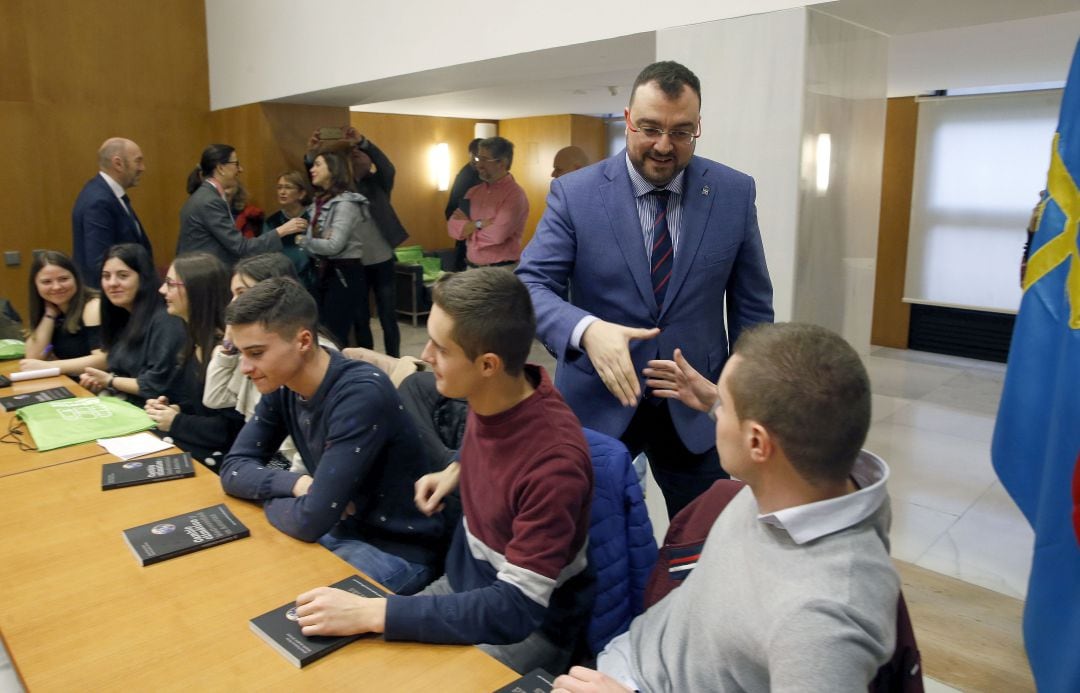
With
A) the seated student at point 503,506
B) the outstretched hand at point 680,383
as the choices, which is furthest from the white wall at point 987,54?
the seated student at point 503,506

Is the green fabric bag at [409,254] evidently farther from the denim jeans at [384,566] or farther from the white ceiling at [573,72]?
the denim jeans at [384,566]

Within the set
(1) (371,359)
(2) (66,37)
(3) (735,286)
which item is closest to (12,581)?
(1) (371,359)

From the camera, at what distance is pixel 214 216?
4598 millimetres

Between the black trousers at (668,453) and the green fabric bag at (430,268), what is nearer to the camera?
the black trousers at (668,453)

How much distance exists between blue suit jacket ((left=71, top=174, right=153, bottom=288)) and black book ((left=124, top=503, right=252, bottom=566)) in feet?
10.5

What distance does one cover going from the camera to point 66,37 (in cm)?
554

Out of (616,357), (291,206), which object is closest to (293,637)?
(616,357)

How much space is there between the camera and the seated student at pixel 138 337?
299cm

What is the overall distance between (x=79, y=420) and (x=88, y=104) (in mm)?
4306

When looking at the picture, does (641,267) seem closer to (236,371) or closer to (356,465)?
(356,465)

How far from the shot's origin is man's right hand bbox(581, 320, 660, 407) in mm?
1462

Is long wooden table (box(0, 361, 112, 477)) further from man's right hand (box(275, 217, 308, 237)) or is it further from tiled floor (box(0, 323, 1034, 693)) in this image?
man's right hand (box(275, 217, 308, 237))

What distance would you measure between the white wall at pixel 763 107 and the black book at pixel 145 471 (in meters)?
1.99

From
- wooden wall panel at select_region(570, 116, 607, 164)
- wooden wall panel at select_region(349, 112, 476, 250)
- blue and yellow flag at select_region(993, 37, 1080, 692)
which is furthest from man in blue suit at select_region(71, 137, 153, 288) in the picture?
wooden wall panel at select_region(570, 116, 607, 164)
